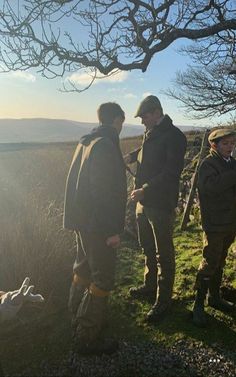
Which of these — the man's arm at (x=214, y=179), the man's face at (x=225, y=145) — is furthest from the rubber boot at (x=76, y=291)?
the man's face at (x=225, y=145)

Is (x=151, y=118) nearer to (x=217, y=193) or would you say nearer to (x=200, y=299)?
(x=217, y=193)

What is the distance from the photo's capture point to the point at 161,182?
13.8ft

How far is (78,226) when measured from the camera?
3832mm

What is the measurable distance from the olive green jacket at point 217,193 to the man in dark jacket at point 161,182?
0.33 m

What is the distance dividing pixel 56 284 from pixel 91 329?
1658mm

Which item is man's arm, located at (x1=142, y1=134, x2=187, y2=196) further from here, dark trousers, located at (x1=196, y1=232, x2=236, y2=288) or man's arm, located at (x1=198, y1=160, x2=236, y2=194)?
dark trousers, located at (x1=196, y1=232, x2=236, y2=288)

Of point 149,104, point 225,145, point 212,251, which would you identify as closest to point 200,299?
point 212,251

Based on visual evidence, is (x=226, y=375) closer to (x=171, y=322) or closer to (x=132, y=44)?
(x=171, y=322)

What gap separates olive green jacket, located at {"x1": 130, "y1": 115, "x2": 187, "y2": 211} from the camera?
13.7 feet

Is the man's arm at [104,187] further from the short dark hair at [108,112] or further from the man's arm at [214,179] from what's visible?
the man's arm at [214,179]

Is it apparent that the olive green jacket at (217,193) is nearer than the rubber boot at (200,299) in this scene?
Yes

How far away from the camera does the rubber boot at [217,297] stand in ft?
14.5

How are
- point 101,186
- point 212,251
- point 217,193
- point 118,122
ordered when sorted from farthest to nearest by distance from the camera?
point 212,251
point 217,193
point 118,122
point 101,186

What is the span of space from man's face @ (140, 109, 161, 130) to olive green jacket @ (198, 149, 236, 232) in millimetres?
731
